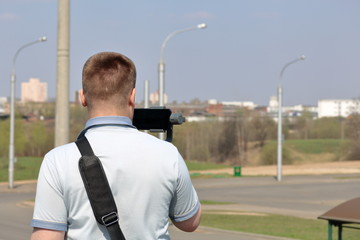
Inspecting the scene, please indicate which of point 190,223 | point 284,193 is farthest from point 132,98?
point 284,193

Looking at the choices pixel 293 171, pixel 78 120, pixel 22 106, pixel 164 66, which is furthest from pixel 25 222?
pixel 22 106

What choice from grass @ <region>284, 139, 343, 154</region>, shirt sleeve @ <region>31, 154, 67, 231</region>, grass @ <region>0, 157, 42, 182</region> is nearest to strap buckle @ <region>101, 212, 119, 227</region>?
shirt sleeve @ <region>31, 154, 67, 231</region>

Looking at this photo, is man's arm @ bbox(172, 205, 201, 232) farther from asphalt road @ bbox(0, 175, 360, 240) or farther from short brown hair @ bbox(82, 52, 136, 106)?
asphalt road @ bbox(0, 175, 360, 240)

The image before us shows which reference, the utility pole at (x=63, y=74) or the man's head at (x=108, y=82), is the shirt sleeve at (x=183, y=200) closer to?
the man's head at (x=108, y=82)

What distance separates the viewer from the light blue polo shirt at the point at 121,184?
3.12 meters

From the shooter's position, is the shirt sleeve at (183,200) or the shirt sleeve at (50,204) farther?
the shirt sleeve at (183,200)

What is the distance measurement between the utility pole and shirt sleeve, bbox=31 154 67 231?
29.6 feet

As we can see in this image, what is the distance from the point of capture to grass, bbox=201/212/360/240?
1964 centimetres

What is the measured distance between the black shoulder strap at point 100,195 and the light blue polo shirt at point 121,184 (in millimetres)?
36

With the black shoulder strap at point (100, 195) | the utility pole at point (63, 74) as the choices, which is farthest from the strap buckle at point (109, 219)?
the utility pole at point (63, 74)

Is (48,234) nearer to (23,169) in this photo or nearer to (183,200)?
(183,200)

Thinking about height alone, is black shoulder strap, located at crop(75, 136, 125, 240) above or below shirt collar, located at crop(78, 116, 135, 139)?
Answer: below

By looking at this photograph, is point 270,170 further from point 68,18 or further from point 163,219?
point 163,219

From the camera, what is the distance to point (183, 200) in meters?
3.37
